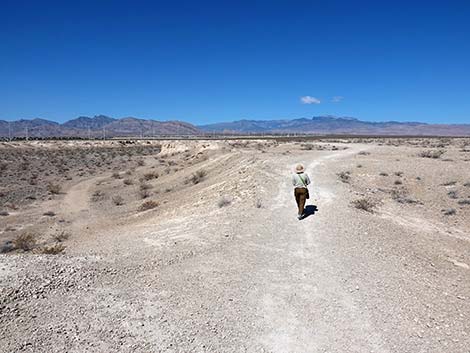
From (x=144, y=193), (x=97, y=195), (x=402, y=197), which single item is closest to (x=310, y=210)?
(x=402, y=197)

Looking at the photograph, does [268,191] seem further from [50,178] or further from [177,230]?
[50,178]

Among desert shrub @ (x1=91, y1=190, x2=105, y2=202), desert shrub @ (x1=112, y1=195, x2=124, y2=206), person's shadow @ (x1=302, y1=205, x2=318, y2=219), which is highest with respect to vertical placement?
person's shadow @ (x1=302, y1=205, x2=318, y2=219)

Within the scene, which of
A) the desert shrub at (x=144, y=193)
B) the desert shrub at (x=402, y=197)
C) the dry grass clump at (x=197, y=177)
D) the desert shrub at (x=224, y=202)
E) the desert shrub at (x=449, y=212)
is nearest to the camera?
the desert shrub at (x=224, y=202)


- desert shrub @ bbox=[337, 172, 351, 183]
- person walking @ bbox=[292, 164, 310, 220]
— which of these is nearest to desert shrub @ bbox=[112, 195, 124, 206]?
desert shrub @ bbox=[337, 172, 351, 183]

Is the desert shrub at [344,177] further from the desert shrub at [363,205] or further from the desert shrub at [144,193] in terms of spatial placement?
the desert shrub at [144,193]

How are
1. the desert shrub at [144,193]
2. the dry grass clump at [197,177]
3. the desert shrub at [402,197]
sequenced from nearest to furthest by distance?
the desert shrub at [402,197]
the desert shrub at [144,193]
the dry grass clump at [197,177]

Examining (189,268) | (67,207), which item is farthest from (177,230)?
(67,207)

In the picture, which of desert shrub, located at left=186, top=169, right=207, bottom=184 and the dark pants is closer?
the dark pants

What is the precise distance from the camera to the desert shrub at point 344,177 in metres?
22.5

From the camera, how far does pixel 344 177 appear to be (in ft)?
76.1

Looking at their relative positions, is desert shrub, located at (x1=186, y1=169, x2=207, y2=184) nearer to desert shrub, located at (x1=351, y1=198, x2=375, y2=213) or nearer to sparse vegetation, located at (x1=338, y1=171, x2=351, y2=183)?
sparse vegetation, located at (x1=338, y1=171, x2=351, y2=183)

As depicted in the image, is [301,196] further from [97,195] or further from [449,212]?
[97,195]

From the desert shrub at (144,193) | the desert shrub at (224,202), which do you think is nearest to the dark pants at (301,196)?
the desert shrub at (224,202)

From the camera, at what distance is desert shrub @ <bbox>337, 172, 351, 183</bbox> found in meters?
22.5
